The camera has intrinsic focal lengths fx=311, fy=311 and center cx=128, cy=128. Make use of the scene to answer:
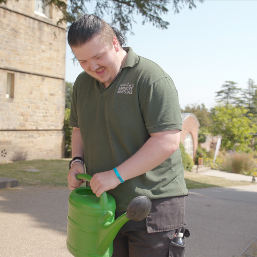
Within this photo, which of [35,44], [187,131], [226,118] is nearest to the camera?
[35,44]

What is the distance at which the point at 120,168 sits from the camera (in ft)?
4.38

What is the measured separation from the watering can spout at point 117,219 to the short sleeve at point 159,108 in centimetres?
31

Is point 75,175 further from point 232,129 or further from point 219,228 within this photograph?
point 232,129

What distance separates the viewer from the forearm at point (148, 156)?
1330 millimetres

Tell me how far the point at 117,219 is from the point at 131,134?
37 centimetres

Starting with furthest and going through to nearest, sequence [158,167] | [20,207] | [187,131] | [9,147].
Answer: [187,131]
[9,147]
[20,207]
[158,167]

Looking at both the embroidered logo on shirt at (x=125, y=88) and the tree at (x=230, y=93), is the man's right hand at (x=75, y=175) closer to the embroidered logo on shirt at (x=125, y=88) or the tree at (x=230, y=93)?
the embroidered logo on shirt at (x=125, y=88)

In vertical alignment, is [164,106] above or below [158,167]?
above

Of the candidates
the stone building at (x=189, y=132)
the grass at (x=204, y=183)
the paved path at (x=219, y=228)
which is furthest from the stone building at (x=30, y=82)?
the stone building at (x=189, y=132)

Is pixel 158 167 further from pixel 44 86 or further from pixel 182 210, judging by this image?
pixel 44 86

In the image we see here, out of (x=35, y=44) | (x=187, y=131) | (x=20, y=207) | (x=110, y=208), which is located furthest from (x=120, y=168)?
(x=187, y=131)

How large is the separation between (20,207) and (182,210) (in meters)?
3.64

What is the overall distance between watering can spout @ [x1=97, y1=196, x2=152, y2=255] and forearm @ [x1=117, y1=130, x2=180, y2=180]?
137 mm

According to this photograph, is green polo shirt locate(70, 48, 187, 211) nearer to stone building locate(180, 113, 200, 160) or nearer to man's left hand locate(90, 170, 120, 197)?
man's left hand locate(90, 170, 120, 197)
